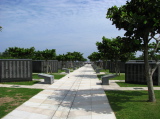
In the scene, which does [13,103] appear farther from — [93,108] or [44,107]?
[93,108]

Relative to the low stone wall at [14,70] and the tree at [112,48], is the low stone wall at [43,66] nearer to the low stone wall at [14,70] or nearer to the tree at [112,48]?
the tree at [112,48]

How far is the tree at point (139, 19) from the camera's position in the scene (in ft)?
24.1

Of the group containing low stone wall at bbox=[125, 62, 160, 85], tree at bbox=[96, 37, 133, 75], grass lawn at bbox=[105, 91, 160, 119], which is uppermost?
tree at bbox=[96, 37, 133, 75]

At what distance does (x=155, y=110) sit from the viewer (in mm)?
7039

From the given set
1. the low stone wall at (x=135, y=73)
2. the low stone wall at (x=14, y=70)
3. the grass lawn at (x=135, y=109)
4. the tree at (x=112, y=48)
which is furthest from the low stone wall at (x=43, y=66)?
the grass lawn at (x=135, y=109)

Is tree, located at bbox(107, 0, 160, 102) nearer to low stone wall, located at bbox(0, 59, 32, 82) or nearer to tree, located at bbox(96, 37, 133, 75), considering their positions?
low stone wall, located at bbox(0, 59, 32, 82)

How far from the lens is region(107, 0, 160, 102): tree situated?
735 centimetres

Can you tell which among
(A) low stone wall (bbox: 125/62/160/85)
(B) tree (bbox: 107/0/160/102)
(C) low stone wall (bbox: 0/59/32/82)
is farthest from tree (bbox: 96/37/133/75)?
(B) tree (bbox: 107/0/160/102)

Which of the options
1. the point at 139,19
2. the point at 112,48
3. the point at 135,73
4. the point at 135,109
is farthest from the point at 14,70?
the point at 139,19

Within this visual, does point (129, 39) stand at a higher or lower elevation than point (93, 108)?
higher

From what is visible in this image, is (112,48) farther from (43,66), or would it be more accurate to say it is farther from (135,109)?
(135,109)

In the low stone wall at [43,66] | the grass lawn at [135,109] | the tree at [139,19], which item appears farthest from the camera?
the low stone wall at [43,66]

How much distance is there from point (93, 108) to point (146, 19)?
15.1 feet

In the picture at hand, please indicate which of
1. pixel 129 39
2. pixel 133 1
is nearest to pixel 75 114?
pixel 129 39
